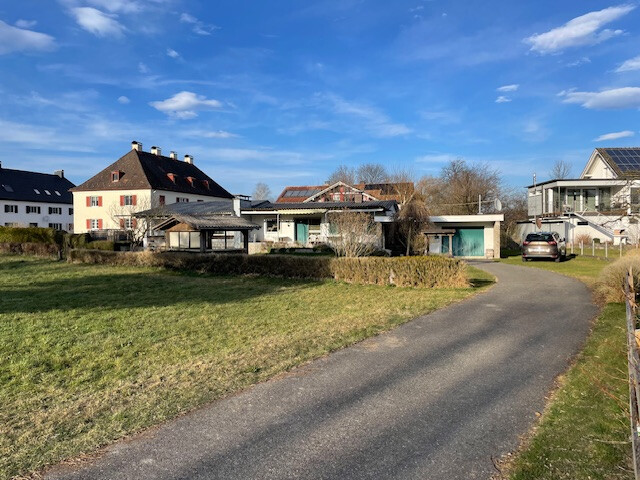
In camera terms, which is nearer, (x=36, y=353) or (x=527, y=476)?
(x=527, y=476)

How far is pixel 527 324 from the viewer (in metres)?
8.37

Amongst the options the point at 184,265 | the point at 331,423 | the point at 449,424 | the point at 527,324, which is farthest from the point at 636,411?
the point at 184,265

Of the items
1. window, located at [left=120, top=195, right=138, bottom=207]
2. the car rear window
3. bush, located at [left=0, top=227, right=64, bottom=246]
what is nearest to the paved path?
the car rear window

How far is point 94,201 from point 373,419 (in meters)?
54.5

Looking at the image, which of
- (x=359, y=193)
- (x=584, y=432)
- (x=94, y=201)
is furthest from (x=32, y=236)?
(x=584, y=432)

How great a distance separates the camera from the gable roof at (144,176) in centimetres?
5028

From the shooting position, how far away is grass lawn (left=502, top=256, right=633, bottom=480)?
3191mm

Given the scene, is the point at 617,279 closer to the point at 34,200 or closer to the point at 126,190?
the point at 126,190

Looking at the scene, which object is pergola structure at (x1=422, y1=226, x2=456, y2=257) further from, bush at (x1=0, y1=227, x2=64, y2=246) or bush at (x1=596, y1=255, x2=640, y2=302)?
bush at (x1=0, y1=227, x2=64, y2=246)

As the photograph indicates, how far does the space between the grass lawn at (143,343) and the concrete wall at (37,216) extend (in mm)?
49123

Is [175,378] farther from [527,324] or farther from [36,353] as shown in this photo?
[527,324]

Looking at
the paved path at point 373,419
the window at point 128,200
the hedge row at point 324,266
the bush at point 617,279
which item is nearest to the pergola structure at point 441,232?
the hedge row at point 324,266

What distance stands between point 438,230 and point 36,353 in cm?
2594

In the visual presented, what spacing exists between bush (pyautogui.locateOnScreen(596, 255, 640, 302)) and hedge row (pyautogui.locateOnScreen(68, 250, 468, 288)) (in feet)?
13.6
